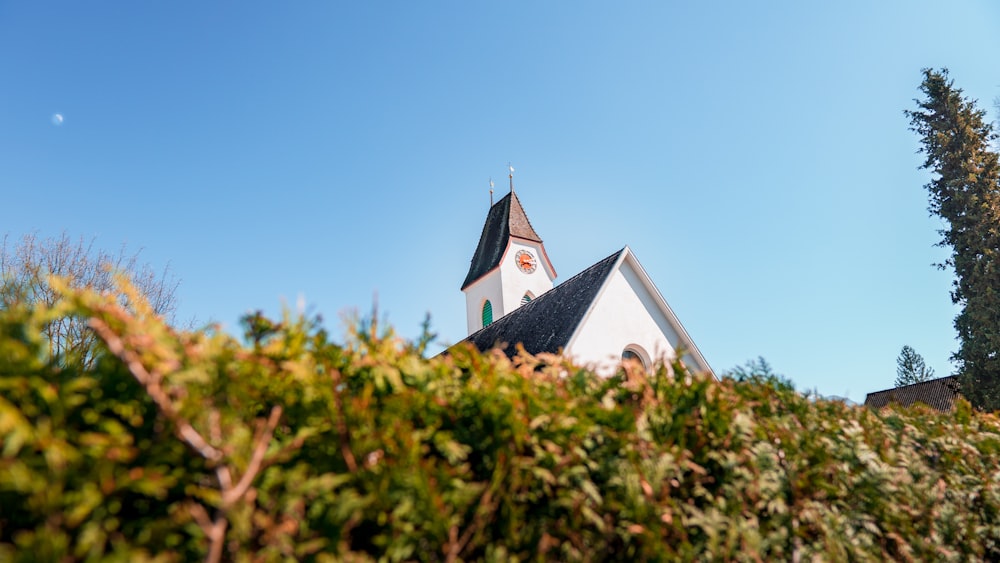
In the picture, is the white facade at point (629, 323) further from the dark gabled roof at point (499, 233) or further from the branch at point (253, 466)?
the dark gabled roof at point (499, 233)

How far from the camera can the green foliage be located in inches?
85.7

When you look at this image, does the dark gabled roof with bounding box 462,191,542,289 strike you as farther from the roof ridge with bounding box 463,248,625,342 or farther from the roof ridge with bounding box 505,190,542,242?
the roof ridge with bounding box 463,248,625,342

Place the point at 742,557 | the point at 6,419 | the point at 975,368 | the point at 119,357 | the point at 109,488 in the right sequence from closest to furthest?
1. the point at 6,419
2. the point at 109,488
3. the point at 119,357
4. the point at 742,557
5. the point at 975,368

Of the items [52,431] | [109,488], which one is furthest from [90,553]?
[52,431]

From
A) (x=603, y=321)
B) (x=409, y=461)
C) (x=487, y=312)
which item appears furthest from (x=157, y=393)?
(x=487, y=312)

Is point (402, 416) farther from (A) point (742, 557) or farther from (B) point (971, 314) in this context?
(B) point (971, 314)

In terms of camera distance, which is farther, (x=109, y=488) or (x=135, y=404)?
(x=135, y=404)

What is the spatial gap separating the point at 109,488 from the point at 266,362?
76 centimetres

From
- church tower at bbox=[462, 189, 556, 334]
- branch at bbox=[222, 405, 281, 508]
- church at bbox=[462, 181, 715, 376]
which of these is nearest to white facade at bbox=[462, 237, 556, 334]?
church tower at bbox=[462, 189, 556, 334]

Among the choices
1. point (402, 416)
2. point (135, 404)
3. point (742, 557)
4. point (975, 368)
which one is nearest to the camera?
point (135, 404)

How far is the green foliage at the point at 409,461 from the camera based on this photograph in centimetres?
218

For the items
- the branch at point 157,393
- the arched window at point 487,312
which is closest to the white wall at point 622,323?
the branch at point 157,393

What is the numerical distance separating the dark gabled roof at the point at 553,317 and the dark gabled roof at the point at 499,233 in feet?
37.7

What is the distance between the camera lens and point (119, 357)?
2.28 metres
